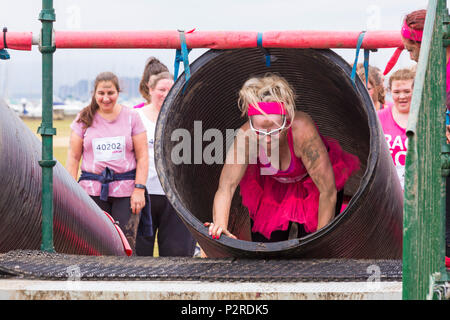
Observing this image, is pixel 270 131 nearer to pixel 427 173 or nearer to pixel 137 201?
pixel 427 173

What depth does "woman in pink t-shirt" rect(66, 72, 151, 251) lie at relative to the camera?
597cm

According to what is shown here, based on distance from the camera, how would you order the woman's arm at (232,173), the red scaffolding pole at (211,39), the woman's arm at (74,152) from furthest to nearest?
the woman's arm at (74,152)
the woman's arm at (232,173)
the red scaffolding pole at (211,39)

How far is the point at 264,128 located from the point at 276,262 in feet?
2.72

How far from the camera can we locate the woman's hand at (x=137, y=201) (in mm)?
5930

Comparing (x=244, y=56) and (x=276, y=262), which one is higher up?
(x=244, y=56)

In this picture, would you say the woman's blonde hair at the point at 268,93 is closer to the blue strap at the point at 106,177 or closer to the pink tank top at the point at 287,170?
the pink tank top at the point at 287,170

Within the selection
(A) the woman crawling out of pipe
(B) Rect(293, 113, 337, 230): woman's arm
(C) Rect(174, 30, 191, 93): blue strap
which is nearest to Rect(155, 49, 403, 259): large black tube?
(C) Rect(174, 30, 191, 93): blue strap

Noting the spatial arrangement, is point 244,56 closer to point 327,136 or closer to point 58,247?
point 327,136

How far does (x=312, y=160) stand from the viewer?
454 cm

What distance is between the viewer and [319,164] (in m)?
4.52

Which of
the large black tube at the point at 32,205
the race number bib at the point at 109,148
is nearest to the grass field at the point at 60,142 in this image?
the race number bib at the point at 109,148

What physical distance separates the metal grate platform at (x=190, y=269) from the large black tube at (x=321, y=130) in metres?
0.15
